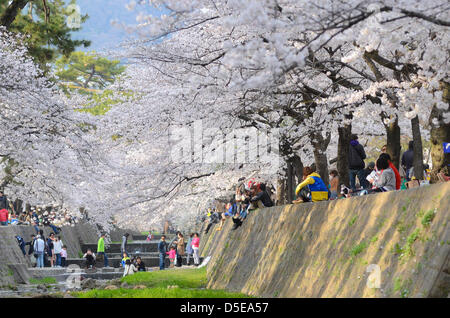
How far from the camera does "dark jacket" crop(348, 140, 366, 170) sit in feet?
51.5

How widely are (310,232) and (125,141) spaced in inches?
455

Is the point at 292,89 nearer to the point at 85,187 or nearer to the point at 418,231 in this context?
the point at 418,231

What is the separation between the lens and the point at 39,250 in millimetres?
30609

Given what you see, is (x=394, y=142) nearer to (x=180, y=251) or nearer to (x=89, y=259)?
(x=180, y=251)

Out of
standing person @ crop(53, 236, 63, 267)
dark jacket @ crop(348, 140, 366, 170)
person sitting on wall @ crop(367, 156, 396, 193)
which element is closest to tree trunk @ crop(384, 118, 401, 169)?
dark jacket @ crop(348, 140, 366, 170)

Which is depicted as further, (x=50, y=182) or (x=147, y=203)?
(x=50, y=182)

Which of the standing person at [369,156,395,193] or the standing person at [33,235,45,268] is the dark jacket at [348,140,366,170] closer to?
the standing person at [369,156,395,193]

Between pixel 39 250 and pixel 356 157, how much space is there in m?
19.1

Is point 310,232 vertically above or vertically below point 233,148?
below

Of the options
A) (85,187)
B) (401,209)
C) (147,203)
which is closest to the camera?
(401,209)

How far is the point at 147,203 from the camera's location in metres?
22.6

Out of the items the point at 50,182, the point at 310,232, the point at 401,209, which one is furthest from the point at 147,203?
the point at 401,209

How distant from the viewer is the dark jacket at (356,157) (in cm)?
1570
